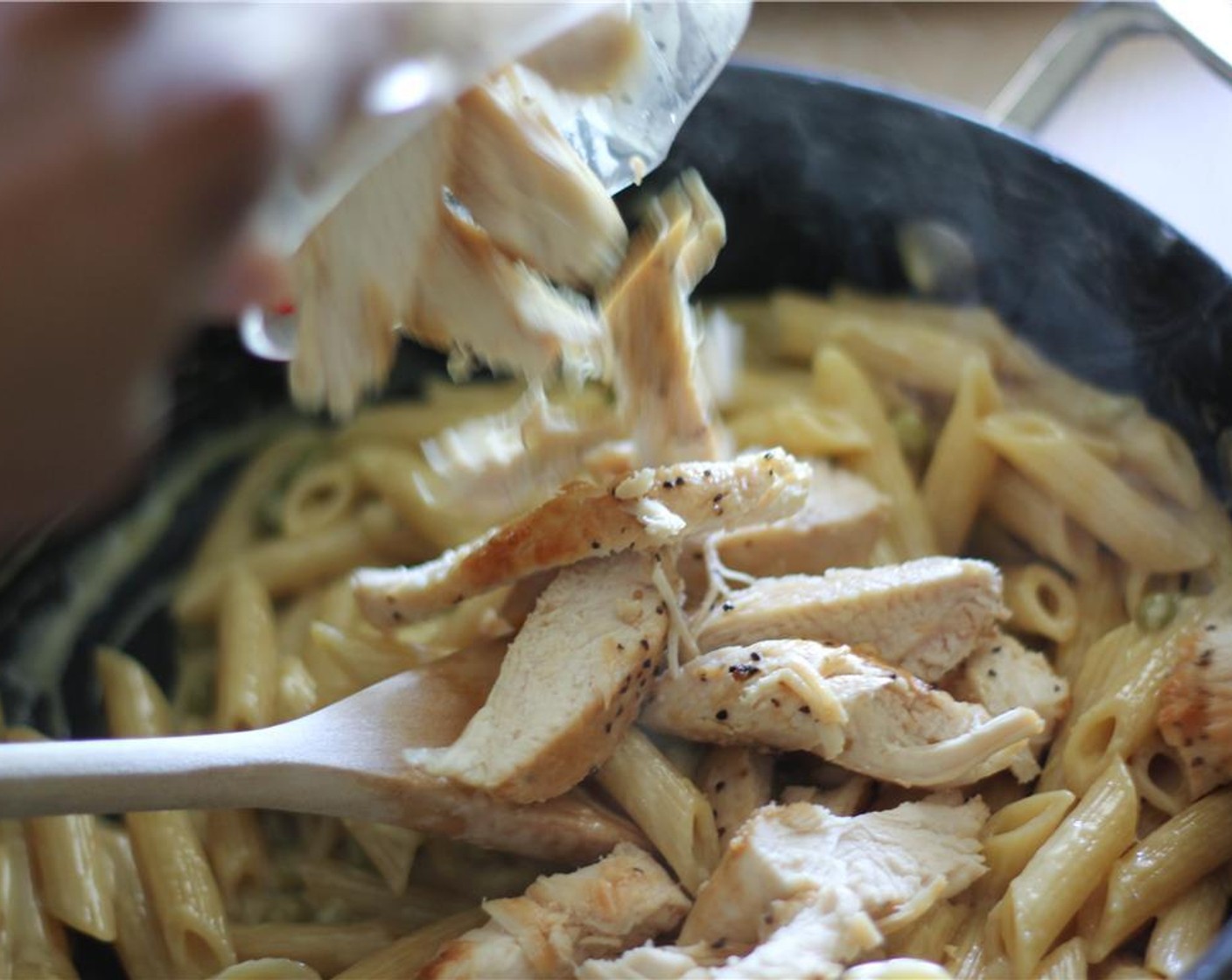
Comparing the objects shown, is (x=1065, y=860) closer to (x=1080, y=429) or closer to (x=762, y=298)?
(x=1080, y=429)

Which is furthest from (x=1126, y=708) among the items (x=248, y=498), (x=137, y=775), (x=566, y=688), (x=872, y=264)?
(x=248, y=498)

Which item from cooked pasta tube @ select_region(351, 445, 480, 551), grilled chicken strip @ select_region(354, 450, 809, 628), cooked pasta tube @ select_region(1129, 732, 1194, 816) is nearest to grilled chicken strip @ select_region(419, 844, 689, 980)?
grilled chicken strip @ select_region(354, 450, 809, 628)

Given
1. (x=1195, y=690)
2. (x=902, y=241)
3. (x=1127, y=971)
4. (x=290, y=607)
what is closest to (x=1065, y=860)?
(x=1127, y=971)

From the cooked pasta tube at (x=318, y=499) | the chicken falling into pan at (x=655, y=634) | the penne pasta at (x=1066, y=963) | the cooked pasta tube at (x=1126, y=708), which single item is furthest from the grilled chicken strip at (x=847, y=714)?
the cooked pasta tube at (x=318, y=499)

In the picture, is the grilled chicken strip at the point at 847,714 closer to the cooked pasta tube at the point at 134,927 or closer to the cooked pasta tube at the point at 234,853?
the cooked pasta tube at the point at 234,853

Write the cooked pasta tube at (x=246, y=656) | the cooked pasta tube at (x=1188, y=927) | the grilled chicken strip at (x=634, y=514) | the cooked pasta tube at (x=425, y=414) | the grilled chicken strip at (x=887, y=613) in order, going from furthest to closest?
the cooked pasta tube at (x=425, y=414)
the cooked pasta tube at (x=246, y=656)
the grilled chicken strip at (x=887, y=613)
the grilled chicken strip at (x=634, y=514)
the cooked pasta tube at (x=1188, y=927)

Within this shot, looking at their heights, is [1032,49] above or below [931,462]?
above
